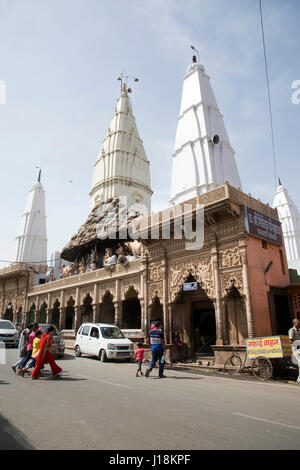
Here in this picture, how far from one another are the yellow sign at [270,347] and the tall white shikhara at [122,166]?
2745cm

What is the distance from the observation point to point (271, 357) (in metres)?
9.29

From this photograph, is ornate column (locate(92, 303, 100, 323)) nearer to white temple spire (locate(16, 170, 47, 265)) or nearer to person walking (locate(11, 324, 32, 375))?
person walking (locate(11, 324, 32, 375))

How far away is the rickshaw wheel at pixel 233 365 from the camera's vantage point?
11.0 meters

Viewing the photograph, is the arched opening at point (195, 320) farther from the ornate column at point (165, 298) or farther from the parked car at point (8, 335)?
the parked car at point (8, 335)

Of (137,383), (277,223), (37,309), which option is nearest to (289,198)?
(277,223)

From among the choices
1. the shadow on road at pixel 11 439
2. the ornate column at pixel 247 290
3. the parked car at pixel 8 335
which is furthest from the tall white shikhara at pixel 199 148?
the shadow on road at pixel 11 439

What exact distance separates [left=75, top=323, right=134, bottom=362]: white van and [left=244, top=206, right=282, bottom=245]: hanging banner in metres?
7.33

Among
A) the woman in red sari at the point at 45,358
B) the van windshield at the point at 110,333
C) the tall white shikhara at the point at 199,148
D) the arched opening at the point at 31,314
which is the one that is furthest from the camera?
the arched opening at the point at 31,314

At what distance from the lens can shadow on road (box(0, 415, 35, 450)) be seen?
331cm

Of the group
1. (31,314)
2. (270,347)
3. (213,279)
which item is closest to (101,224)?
(31,314)

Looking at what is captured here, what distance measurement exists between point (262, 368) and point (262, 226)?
619cm

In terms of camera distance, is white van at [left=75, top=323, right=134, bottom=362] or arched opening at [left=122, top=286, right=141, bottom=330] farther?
arched opening at [left=122, top=286, right=141, bottom=330]

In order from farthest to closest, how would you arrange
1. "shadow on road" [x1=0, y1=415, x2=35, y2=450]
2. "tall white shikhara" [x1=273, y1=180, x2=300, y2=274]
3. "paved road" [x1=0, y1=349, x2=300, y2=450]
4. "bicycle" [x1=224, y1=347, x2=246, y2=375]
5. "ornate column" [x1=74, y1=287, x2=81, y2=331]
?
"tall white shikhara" [x1=273, y1=180, x2=300, y2=274] < "ornate column" [x1=74, y1=287, x2=81, y2=331] < "bicycle" [x1=224, y1=347, x2=246, y2=375] < "paved road" [x1=0, y1=349, x2=300, y2=450] < "shadow on road" [x1=0, y1=415, x2=35, y2=450]

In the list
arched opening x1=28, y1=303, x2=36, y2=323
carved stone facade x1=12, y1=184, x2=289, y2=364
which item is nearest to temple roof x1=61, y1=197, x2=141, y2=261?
arched opening x1=28, y1=303, x2=36, y2=323
